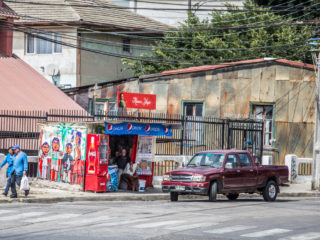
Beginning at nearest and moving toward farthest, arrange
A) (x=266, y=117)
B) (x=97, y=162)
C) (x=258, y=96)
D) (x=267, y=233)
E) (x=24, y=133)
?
(x=267, y=233), (x=97, y=162), (x=24, y=133), (x=258, y=96), (x=266, y=117)

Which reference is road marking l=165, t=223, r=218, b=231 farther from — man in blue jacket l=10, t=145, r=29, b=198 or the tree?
the tree

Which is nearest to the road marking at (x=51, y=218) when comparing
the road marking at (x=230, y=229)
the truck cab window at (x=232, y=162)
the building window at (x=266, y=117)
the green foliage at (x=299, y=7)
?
the road marking at (x=230, y=229)

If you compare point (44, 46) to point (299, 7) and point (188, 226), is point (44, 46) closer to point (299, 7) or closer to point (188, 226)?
point (299, 7)

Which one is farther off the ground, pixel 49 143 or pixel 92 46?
pixel 92 46

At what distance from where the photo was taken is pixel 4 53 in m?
34.3

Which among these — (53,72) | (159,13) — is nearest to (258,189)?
(53,72)

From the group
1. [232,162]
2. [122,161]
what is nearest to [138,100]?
[122,161]

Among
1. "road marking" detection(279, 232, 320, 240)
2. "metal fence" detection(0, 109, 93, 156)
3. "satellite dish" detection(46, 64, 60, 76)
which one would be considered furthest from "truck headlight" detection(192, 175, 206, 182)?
"satellite dish" detection(46, 64, 60, 76)

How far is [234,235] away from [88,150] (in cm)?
1042

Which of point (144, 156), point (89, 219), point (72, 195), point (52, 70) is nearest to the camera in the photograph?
point (89, 219)

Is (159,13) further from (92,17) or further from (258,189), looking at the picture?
(258,189)

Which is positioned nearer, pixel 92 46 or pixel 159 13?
pixel 92 46

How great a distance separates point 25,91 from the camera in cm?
3206

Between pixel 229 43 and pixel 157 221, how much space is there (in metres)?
32.3
